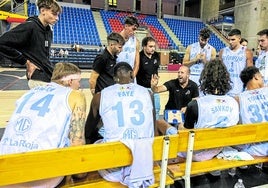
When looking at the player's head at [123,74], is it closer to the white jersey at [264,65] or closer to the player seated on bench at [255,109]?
the player seated on bench at [255,109]

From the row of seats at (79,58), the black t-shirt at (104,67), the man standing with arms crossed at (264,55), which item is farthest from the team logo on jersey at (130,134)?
the row of seats at (79,58)

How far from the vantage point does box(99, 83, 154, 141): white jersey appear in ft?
5.97

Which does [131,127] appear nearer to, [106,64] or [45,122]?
[45,122]

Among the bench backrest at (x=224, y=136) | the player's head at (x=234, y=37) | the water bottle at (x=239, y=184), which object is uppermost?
the player's head at (x=234, y=37)

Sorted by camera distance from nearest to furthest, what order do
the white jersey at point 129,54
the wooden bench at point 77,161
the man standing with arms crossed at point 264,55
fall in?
the wooden bench at point 77,161 < the white jersey at point 129,54 < the man standing with arms crossed at point 264,55

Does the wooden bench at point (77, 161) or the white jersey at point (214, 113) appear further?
the white jersey at point (214, 113)

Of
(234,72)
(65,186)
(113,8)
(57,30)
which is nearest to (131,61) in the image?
(234,72)

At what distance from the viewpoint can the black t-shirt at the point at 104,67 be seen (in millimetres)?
3002

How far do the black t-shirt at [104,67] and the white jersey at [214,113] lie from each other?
4.17ft

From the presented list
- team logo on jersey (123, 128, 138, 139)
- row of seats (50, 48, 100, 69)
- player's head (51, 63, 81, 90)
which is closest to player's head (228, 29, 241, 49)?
team logo on jersey (123, 128, 138, 139)

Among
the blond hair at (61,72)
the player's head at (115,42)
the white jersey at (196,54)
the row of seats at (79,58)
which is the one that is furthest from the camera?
the row of seats at (79,58)

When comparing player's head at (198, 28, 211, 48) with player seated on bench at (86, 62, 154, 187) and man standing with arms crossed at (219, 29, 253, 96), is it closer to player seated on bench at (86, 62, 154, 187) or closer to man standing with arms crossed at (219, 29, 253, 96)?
man standing with arms crossed at (219, 29, 253, 96)

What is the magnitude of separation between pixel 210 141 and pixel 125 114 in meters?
0.70

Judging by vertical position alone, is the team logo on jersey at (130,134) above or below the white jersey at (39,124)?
below
